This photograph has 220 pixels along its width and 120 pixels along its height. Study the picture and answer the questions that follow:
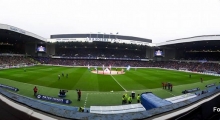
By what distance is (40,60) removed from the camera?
2783 inches

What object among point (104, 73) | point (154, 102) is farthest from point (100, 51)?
point (154, 102)

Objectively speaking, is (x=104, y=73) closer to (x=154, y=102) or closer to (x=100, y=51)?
(x=154, y=102)

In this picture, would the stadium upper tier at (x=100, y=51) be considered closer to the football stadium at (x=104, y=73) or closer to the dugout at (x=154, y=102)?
the football stadium at (x=104, y=73)

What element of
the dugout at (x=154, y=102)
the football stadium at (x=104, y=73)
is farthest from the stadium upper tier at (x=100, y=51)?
the dugout at (x=154, y=102)

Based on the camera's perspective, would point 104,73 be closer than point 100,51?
Yes

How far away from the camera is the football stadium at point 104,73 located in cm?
323

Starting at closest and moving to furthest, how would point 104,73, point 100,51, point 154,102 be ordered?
point 154,102 < point 104,73 < point 100,51

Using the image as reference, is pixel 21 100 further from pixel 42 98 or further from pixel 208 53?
pixel 208 53

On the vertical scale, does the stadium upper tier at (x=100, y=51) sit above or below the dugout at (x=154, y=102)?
above

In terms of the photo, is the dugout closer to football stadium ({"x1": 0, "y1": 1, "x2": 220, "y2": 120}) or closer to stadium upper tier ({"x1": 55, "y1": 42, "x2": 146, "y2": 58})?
football stadium ({"x1": 0, "y1": 1, "x2": 220, "y2": 120})

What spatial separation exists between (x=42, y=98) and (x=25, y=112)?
14.9 m

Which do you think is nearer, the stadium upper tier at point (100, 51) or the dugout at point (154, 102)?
the dugout at point (154, 102)

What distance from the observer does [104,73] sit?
41.0m

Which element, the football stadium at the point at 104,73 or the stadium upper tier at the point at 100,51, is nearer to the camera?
the football stadium at the point at 104,73
